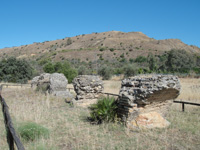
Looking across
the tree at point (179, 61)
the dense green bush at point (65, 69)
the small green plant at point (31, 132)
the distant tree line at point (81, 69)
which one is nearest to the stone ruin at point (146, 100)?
the small green plant at point (31, 132)

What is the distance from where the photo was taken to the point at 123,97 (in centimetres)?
659

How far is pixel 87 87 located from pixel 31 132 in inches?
259

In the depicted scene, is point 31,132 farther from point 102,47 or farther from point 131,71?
point 102,47

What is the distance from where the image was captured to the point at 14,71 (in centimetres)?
3019

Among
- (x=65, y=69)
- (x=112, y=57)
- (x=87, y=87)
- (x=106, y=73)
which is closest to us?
(x=87, y=87)

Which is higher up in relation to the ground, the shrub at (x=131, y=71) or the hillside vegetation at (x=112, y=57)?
the hillside vegetation at (x=112, y=57)

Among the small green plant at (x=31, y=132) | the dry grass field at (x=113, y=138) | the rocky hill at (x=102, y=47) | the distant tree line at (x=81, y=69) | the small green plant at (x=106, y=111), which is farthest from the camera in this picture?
the rocky hill at (x=102, y=47)

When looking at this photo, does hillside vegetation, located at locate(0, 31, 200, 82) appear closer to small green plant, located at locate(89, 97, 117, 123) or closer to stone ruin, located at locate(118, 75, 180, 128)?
stone ruin, located at locate(118, 75, 180, 128)

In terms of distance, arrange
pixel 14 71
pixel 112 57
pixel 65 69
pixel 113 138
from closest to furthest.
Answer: pixel 113 138 → pixel 14 71 → pixel 65 69 → pixel 112 57

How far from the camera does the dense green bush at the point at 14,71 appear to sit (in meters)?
29.6

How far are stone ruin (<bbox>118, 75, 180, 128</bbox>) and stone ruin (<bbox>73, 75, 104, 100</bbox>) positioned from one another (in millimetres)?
5040

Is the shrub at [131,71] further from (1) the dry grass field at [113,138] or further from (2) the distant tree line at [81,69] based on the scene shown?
(1) the dry grass field at [113,138]

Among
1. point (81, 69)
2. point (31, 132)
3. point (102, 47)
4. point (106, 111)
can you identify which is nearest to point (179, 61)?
point (81, 69)

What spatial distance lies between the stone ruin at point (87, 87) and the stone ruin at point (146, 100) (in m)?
5.04
